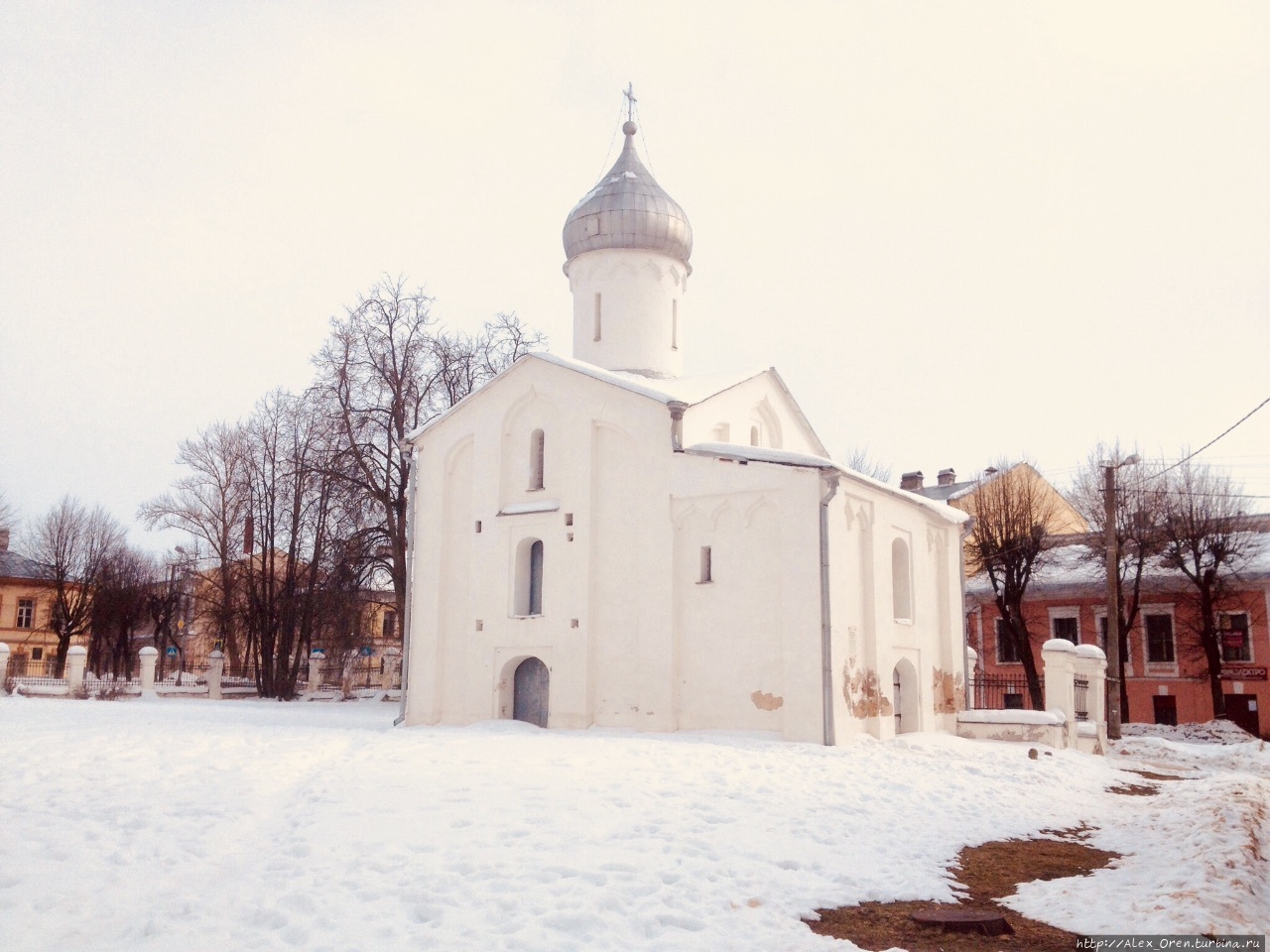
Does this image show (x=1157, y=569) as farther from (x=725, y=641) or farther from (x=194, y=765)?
(x=194, y=765)

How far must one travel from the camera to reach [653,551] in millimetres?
17281

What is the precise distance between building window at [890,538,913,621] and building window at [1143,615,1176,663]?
13991 mm

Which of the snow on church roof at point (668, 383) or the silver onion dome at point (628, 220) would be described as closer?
the snow on church roof at point (668, 383)

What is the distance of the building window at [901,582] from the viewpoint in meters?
19.4

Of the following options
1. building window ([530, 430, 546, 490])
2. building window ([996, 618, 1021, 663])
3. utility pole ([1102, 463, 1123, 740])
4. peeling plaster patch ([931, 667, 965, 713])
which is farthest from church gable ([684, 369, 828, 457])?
building window ([996, 618, 1021, 663])

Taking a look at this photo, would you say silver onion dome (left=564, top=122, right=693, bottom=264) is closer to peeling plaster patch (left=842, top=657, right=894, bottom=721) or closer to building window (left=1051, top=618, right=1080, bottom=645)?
peeling plaster patch (left=842, top=657, right=894, bottom=721)

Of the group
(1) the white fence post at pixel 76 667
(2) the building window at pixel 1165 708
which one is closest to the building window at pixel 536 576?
(1) the white fence post at pixel 76 667

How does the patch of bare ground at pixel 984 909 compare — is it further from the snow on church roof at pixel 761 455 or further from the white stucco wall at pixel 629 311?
the white stucco wall at pixel 629 311

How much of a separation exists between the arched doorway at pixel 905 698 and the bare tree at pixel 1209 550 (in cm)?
1253

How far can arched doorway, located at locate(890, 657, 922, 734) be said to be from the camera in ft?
62.0

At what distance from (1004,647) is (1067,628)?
6.42ft

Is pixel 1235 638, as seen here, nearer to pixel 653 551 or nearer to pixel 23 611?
pixel 653 551

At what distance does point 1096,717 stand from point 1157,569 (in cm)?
1063

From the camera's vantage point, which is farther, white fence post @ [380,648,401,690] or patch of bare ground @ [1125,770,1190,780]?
Result: white fence post @ [380,648,401,690]
